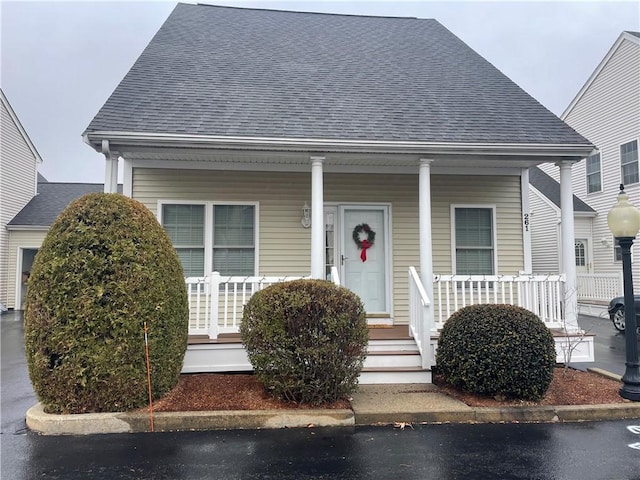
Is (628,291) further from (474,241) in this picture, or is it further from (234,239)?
(234,239)

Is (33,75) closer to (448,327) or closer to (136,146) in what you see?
(136,146)

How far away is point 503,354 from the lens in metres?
5.08

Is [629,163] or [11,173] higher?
[11,173]

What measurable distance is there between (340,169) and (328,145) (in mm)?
1277

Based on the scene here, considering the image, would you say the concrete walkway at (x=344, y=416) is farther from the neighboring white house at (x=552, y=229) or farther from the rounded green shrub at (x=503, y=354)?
the neighboring white house at (x=552, y=229)

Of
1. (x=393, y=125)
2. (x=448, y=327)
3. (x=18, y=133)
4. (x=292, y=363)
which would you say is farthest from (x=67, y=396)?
(x=18, y=133)

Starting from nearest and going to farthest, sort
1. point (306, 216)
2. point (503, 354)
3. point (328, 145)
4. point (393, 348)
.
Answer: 1. point (503, 354)
2. point (393, 348)
3. point (328, 145)
4. point (306, 216)

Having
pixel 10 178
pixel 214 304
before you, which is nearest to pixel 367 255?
pixel 214 304

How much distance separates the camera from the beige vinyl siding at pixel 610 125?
15.2 meters

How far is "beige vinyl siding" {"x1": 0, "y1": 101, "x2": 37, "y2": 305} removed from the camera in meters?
17.5

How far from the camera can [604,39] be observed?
33.4 metres

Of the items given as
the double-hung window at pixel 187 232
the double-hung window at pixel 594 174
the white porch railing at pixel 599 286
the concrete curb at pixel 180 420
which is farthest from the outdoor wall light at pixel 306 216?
the double-hung window at pixel 594 174

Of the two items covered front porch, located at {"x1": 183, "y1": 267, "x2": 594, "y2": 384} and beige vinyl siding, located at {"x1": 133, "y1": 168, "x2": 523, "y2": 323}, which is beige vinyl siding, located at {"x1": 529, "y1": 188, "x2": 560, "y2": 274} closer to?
beige vinyl siding, located at {"x1": 133, "y1": 168, "x2": 523, "y2": 323}

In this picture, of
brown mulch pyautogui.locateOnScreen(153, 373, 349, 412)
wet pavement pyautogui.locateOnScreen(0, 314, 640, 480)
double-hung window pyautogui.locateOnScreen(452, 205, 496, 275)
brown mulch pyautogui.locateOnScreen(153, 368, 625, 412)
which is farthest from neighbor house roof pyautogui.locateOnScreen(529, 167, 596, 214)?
brown mulch pyautogui.locateOnScreen(153, 373, 349, 412)
